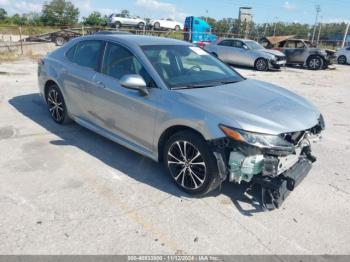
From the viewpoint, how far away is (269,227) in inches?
131

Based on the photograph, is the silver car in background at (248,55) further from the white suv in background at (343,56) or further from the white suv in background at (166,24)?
the white suv in background at (166,24)

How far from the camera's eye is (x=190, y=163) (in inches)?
145

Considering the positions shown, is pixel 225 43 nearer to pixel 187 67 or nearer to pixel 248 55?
pixel 248 55

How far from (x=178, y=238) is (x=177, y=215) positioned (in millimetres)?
373

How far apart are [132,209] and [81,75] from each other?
94.6 inches

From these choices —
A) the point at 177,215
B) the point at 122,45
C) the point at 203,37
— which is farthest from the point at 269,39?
the point at 177,215

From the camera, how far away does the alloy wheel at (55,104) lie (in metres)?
5.66

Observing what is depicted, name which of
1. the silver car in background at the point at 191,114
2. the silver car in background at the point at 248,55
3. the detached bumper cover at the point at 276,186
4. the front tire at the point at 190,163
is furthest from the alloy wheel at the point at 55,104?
the silver car in background at the point at 248,55

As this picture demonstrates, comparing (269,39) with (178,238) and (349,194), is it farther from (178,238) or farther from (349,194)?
(178,238)

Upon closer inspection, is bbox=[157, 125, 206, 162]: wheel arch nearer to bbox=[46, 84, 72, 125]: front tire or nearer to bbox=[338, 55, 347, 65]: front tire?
bbox=[46, 84, 72, 125]: front tire

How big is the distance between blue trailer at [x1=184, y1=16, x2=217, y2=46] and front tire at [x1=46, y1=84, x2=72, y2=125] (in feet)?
76.4

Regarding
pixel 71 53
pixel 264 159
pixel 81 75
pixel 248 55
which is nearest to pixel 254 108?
pixel 264 159

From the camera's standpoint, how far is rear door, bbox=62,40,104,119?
4820 mm

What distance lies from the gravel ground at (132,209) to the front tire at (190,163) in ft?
0.52
